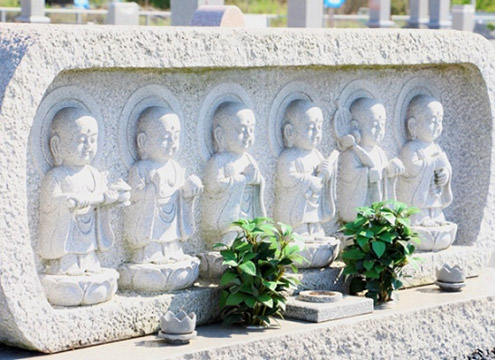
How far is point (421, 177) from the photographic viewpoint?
570 cm

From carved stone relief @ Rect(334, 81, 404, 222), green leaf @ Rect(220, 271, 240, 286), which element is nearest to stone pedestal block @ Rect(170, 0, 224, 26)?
carved stone relief @ Rect(334, 81, 404, 222)

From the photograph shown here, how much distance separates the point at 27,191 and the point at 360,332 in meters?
1.57

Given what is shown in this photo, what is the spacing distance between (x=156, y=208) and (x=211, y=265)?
0.41 metres

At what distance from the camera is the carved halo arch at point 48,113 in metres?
4.31

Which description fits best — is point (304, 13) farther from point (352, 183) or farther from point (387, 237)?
point (387, 237)

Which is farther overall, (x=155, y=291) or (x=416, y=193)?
(x=416, y=193)

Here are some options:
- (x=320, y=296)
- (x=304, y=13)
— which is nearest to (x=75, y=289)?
(x=320, y=296)

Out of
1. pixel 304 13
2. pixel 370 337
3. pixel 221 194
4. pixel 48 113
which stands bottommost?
pixel 370 337

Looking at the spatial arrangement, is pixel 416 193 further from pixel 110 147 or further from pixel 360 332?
pixel 110 147

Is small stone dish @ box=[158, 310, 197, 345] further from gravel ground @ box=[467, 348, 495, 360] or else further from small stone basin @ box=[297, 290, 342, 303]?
gravel ground @ box=[467, 348, 495, 360]

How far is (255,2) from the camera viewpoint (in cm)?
2892

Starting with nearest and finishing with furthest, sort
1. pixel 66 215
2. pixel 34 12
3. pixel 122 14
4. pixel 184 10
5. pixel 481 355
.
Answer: pixel 66 215
pixel 481 355
pixel 184 10
pixel 34 12
pixel 122 14

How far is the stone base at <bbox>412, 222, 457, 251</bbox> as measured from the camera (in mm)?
5711

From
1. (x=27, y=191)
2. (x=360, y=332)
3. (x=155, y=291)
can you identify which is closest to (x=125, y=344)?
(x=155, y=291)
